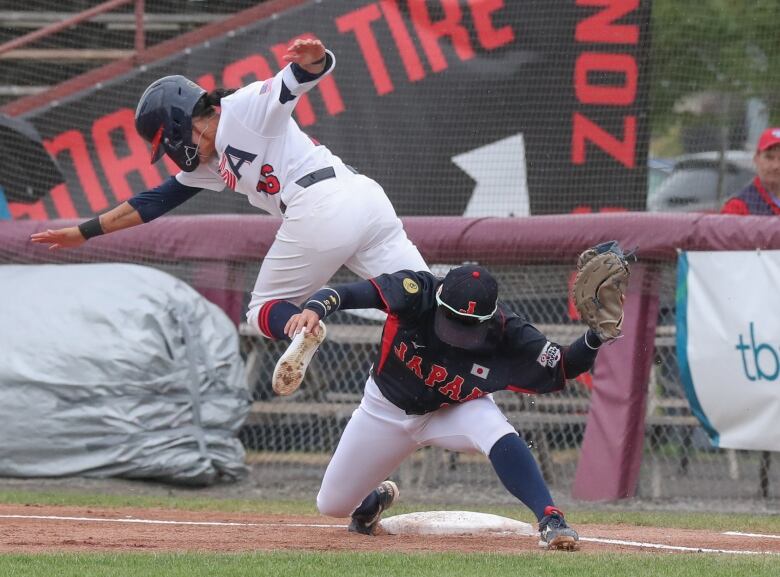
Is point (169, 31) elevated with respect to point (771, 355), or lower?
elevated

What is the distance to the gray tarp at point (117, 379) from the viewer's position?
8.69 meters

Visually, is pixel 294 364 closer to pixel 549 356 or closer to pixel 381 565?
pixel 381 565

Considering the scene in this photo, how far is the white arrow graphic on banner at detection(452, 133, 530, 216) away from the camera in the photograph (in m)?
10.1

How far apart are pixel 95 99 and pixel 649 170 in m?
4.68

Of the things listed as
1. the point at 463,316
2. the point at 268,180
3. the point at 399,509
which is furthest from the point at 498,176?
the point at 463,316

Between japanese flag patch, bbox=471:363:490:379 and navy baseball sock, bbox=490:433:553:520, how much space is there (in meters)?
0.32

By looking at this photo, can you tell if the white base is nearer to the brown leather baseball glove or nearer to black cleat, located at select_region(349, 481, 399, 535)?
black cleat, located at select_region(349, 481, 399, 535)

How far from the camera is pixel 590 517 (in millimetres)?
7047

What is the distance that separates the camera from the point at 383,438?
18.6 feet

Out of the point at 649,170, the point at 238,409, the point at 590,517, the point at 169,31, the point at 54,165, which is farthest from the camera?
the point at 169,31

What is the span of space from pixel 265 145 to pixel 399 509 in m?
2.80

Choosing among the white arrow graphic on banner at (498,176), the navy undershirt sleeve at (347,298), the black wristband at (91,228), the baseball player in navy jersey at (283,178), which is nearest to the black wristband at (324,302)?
the navy undershirt sleeve at (347,298)

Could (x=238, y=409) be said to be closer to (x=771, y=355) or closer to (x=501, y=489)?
(x=501, y=489)

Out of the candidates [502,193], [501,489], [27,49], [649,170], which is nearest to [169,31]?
[27,49]
